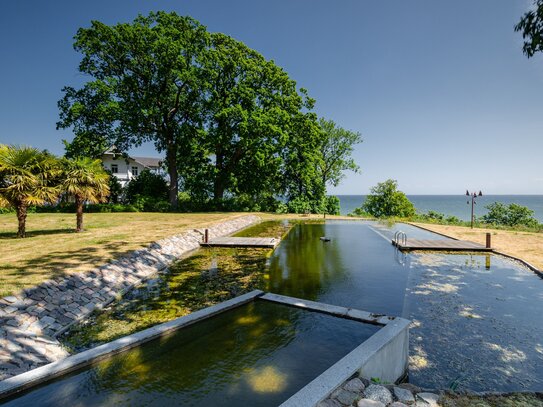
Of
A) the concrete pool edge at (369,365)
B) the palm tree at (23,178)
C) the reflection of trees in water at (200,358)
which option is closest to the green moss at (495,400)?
the concrete pool edge at (369,365)

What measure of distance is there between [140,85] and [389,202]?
4416cm

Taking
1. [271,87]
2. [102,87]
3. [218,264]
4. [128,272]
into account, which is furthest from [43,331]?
[271,87]

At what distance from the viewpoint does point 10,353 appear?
5137mm

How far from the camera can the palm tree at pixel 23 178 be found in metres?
12.5

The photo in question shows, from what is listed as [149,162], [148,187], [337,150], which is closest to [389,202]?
[337,150]

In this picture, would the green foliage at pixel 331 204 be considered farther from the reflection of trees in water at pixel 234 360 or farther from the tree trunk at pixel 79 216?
the reflection of trees in water at pixel 234 360

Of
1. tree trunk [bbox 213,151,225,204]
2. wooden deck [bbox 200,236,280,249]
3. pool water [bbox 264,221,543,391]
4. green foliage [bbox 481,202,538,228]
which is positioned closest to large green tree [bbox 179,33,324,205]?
tree trunk [bbox 213,151,225,204]

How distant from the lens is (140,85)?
31.4 metres

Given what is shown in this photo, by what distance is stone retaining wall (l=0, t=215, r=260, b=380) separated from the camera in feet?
17.3

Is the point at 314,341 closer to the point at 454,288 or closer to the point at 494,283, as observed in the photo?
the point at 454,288

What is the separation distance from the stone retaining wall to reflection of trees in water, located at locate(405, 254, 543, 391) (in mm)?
6820

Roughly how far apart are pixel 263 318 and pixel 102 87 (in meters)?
30.1

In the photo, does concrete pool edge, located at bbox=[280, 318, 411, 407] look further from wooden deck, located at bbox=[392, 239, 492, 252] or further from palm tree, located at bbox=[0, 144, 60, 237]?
palm tree, located at bbox=[0, 144, 60, 237]

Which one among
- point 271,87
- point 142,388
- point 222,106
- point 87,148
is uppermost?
point 271,87
